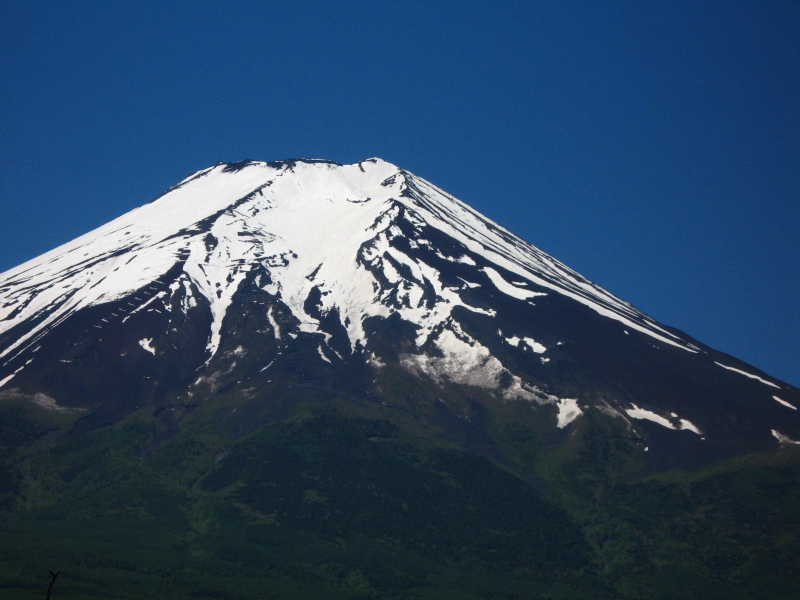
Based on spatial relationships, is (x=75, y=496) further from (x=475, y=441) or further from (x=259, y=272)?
(x=259, y=272)

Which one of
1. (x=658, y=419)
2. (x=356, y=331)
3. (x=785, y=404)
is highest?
(x=356, y=331)

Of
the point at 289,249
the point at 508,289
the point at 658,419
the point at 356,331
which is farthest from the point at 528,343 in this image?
the point at 289,249

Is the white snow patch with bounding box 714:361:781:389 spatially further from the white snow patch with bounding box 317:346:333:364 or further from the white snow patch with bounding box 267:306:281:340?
the white snow patch with bounding box 267:306:281:340

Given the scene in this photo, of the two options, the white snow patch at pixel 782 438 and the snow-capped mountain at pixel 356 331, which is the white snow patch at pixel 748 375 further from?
the white snow patch at pixel 782 438

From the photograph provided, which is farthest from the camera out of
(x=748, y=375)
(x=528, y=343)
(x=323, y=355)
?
(x=748, y=375)

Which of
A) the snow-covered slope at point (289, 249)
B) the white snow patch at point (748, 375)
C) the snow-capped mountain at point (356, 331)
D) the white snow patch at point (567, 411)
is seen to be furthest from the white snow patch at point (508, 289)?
the white snow patch at point (748, 375)

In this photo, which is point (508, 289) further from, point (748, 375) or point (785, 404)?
point (785, 404)
